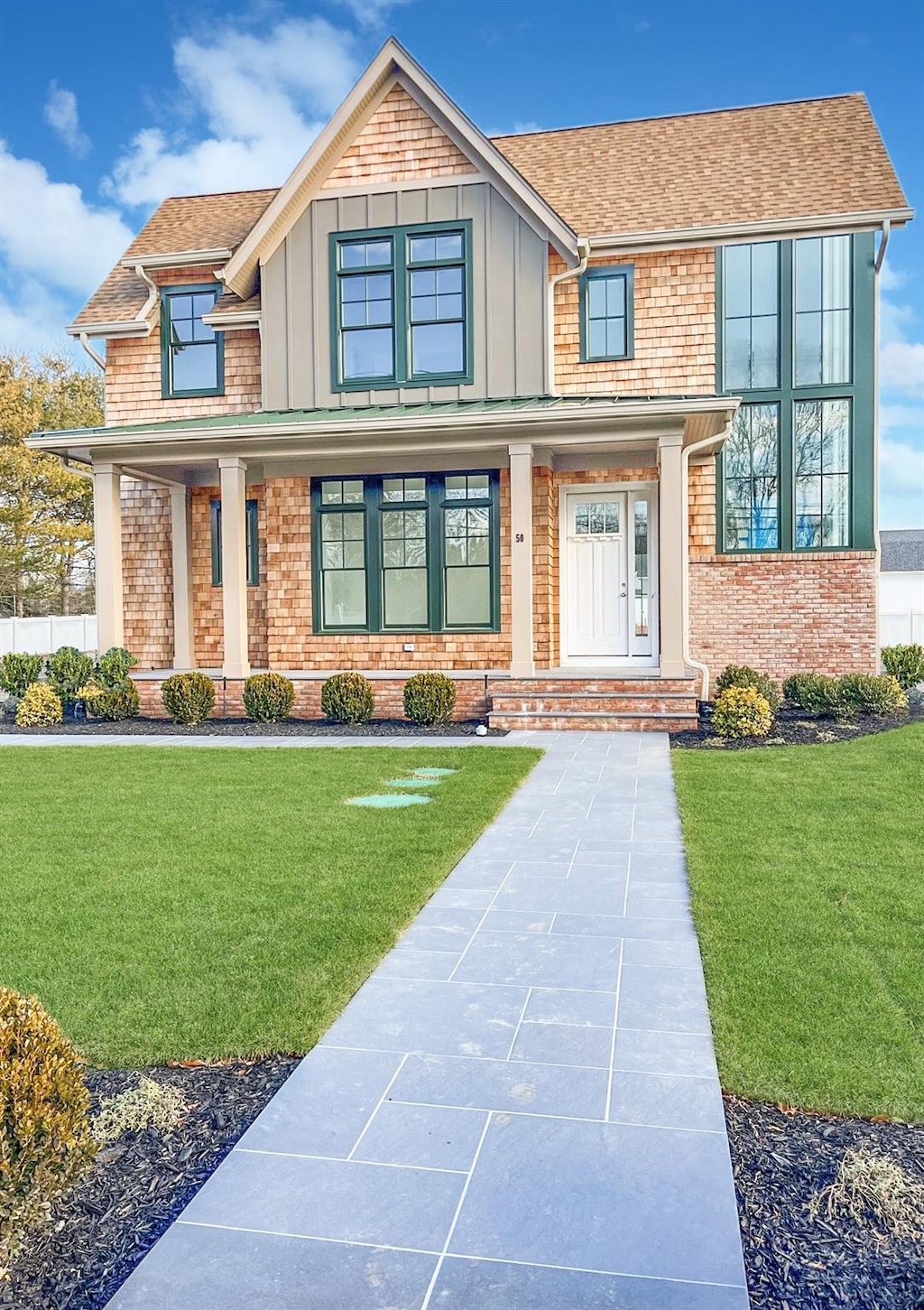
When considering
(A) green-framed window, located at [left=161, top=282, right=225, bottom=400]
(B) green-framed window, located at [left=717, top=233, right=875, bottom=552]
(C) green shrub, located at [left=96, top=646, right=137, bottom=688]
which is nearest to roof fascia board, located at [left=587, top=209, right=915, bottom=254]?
(B) green-framed window, located at [left=717, top=233, right=875, bottom=552]

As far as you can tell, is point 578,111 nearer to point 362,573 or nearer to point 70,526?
point 362,573

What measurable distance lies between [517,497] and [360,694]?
329cm

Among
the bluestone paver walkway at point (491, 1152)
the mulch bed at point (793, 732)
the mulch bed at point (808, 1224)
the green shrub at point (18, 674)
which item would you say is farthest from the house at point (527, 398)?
the mulch bed at point (808, 1224)

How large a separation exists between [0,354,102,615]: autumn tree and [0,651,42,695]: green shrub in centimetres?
1701

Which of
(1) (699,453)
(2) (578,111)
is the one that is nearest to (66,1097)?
(1) (699,453)

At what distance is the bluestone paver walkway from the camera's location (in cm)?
218

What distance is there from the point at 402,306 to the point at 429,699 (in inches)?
227

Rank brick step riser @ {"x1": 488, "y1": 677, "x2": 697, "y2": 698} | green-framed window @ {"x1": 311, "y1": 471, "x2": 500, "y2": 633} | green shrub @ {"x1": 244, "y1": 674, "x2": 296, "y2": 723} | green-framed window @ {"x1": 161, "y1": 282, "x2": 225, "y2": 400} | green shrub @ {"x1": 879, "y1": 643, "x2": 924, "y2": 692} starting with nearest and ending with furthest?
brick step riser @ {"x1": 488, "y1": 677, "x2": 697, "y2": 698}
green shrub @ {"x1": 244, "y1": 674, "x2": 296, "y2": 723}
green-framed window @ {"x1": 311, "y1": 471, "x2": 500, "y2": 633}
green shrub @ {"x1": 879, "y1": 643, "x2": 924, "y2": 692}
green-framed window @ {"x1": 161, "y1": 282, "x2": 225, "y2": 400}

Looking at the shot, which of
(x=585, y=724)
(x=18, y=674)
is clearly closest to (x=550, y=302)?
(x=585, y=724)

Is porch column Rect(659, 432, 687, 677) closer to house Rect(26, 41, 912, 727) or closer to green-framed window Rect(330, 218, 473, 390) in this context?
house Rect(26, 41, 912, 727)

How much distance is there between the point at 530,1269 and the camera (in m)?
2.21

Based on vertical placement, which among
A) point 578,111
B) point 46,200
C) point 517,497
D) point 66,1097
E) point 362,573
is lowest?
point 66,1097

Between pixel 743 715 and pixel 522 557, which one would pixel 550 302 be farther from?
pixel 743 715

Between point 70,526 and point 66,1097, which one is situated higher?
point 70,526
